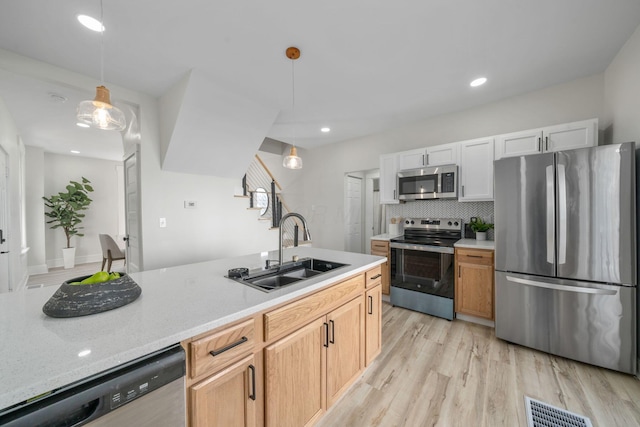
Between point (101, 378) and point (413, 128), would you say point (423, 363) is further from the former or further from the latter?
point (413, 128)

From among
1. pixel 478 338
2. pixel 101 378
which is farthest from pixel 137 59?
pixel 478 338

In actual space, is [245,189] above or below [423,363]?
above

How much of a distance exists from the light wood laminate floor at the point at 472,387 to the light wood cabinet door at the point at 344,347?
0.57 feet

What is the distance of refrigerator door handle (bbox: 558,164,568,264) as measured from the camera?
6.94ft

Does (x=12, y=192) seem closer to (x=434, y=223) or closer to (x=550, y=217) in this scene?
(x=434, y=223)

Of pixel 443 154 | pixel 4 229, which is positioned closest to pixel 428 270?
pixel 443 154

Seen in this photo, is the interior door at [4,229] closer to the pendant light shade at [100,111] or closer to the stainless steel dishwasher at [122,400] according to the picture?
the pendant light shade at [100,111]

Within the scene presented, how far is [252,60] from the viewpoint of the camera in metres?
2.22

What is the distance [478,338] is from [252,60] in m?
3.47

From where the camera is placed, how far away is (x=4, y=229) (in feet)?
9.89

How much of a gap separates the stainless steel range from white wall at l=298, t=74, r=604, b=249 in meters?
1.28

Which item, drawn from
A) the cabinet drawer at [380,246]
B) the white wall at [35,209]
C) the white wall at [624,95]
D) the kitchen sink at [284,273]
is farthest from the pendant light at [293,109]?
the white wall at [35,209]

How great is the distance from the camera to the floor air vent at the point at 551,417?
1.51 metres

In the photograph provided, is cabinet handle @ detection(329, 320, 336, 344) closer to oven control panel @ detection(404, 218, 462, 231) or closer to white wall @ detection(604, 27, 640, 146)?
oven control panel @ detection(404, 218, 462, 231)
